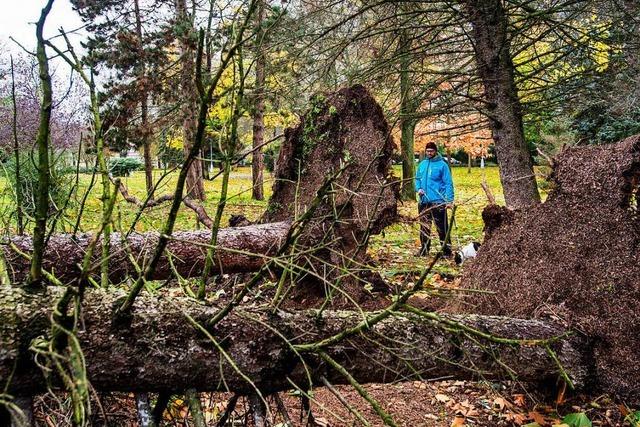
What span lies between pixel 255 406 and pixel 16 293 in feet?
3.03

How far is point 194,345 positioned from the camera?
1.88 m

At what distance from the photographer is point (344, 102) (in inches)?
208

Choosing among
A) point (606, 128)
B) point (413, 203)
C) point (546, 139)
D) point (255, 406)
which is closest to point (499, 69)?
point (255, 406)

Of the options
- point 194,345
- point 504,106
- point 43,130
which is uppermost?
point 504,106

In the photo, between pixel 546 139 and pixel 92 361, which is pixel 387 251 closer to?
pixel 92 361

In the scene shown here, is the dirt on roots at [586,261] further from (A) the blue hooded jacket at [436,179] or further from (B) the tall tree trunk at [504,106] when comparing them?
(A) the blue hooded jacket at [436,179]

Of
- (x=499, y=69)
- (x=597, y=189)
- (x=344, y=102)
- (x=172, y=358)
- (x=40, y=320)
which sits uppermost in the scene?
(x=499, y=69)

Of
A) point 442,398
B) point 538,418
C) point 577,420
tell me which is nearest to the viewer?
point 577,420

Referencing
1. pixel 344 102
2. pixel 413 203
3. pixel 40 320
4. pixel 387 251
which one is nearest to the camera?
pixel 40 320

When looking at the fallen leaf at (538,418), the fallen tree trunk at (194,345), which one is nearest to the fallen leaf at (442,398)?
the fallen leaf at (538,418)

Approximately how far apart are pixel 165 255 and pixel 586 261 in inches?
122

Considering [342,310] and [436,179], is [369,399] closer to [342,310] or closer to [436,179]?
[342,310]

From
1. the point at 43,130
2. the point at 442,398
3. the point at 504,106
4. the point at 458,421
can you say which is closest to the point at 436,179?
the point at 504,106

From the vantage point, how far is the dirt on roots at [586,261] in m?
2.92
